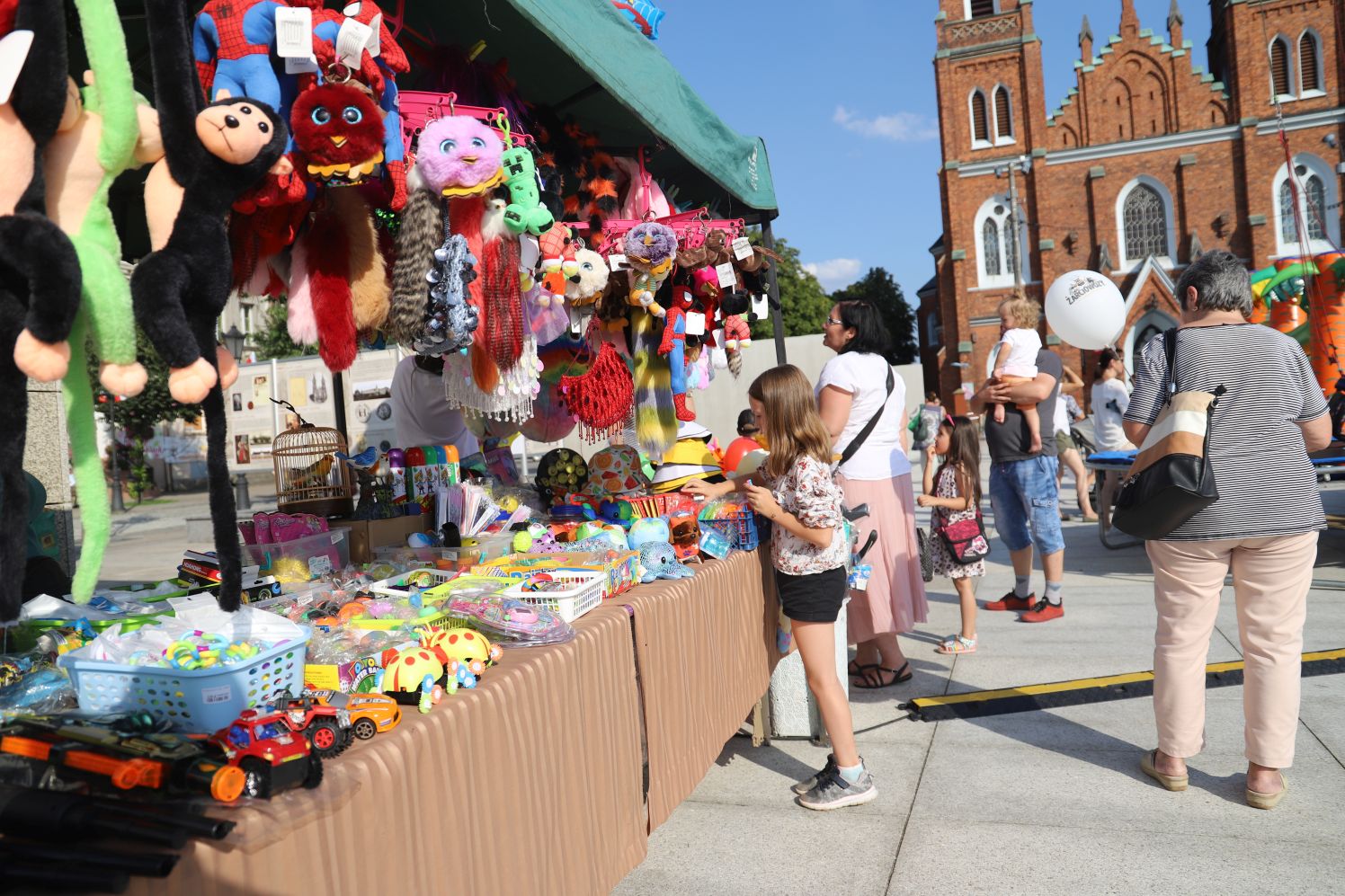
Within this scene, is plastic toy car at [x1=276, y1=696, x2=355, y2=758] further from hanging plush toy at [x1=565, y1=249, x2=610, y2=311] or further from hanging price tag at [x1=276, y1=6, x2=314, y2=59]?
hanging plush toy at [x1=565, y1=249, x2=610, y2=311]

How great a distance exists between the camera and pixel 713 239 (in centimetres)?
383

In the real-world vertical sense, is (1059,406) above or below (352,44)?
below

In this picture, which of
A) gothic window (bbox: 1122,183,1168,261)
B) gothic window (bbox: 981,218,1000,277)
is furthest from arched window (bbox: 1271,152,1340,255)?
gothic window (bbox: 981,218,1000,277)

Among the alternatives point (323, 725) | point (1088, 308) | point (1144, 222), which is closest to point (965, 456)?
point (1088, 308)

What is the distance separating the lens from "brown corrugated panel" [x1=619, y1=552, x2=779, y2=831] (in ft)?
8.28

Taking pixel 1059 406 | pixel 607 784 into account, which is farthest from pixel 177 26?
pixel 1059 406

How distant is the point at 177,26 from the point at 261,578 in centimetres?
158

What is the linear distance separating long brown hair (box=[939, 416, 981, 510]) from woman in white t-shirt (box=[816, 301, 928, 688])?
2.84ft

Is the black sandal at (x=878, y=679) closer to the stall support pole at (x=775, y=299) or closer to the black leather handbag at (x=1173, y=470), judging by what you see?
the stall support pole at (x=775, y=299)

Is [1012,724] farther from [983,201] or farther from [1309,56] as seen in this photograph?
[1309,56]

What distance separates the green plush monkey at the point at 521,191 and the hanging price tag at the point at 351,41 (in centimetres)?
58

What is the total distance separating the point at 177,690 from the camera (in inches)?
55.1

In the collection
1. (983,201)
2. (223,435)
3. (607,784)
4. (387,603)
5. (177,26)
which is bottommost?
(607,784)

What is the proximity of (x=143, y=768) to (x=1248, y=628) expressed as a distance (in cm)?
311
